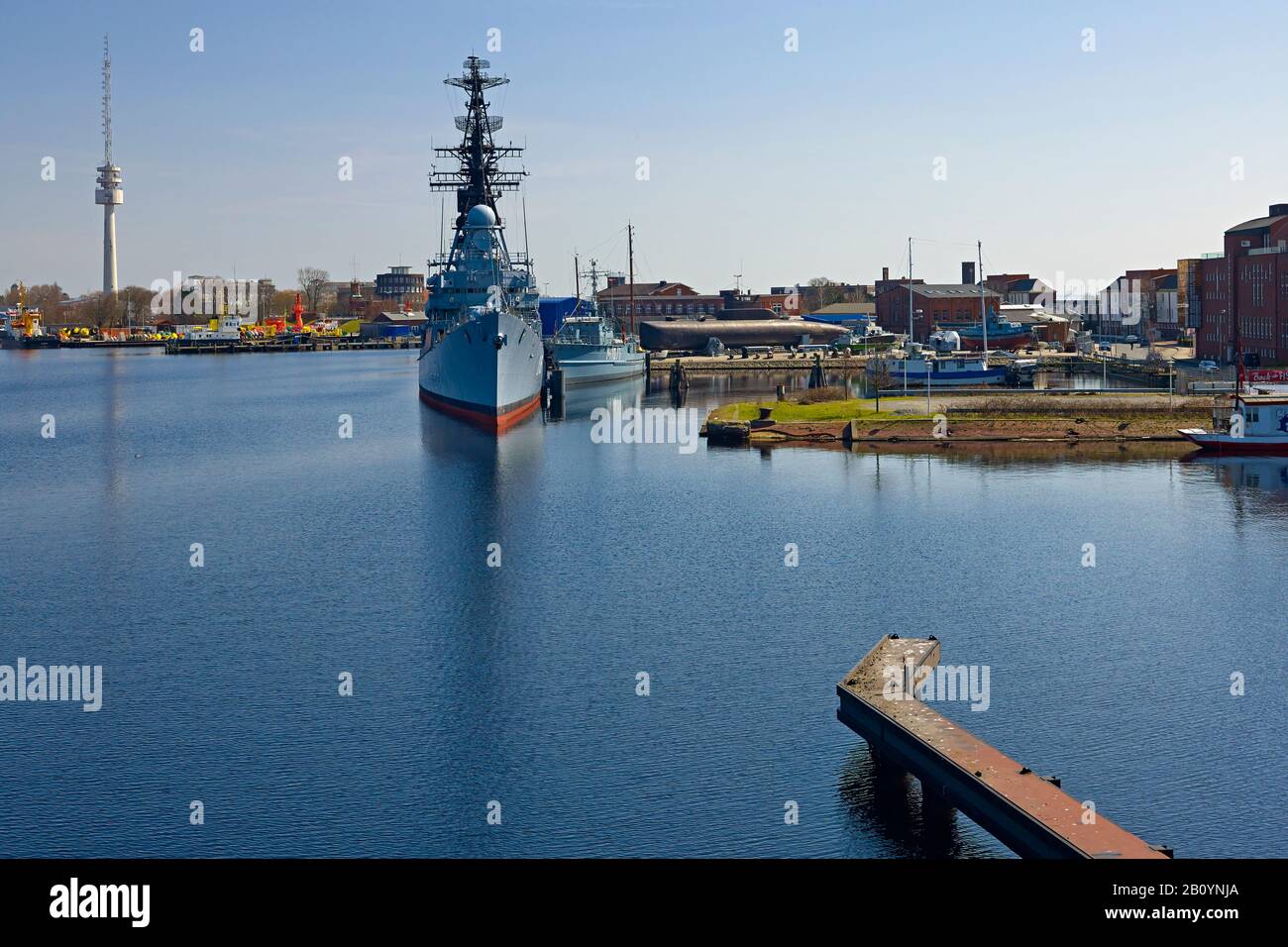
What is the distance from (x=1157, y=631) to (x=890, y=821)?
488 inches

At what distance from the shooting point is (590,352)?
106m

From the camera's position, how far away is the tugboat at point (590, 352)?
105 meters

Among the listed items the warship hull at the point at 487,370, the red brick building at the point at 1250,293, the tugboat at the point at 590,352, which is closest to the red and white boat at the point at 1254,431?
the red brick building at the point at 1250,293

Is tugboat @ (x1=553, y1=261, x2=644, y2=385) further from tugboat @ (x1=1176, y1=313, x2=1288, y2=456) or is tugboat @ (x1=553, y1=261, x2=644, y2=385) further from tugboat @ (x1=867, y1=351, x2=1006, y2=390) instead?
tugboat @ (x1=1176, y1=313, x2=1288, y2=456)

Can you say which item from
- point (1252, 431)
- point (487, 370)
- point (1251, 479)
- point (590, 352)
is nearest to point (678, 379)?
point (590, 352)

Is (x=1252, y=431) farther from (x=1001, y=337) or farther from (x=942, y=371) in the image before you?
(x=1001, y=337)

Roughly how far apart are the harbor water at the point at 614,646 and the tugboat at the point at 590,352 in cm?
4871

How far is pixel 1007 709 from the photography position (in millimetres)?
22938

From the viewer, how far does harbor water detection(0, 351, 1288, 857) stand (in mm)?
18906

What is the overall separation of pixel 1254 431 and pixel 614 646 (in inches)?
1549

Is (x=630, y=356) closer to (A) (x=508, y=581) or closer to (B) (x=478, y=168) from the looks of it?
(B) (x=478, y=168)

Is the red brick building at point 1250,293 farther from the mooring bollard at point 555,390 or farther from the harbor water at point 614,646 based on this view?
the mooring bollard at point 555,390

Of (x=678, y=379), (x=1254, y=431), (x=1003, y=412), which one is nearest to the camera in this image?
(x=1254, y=431)
